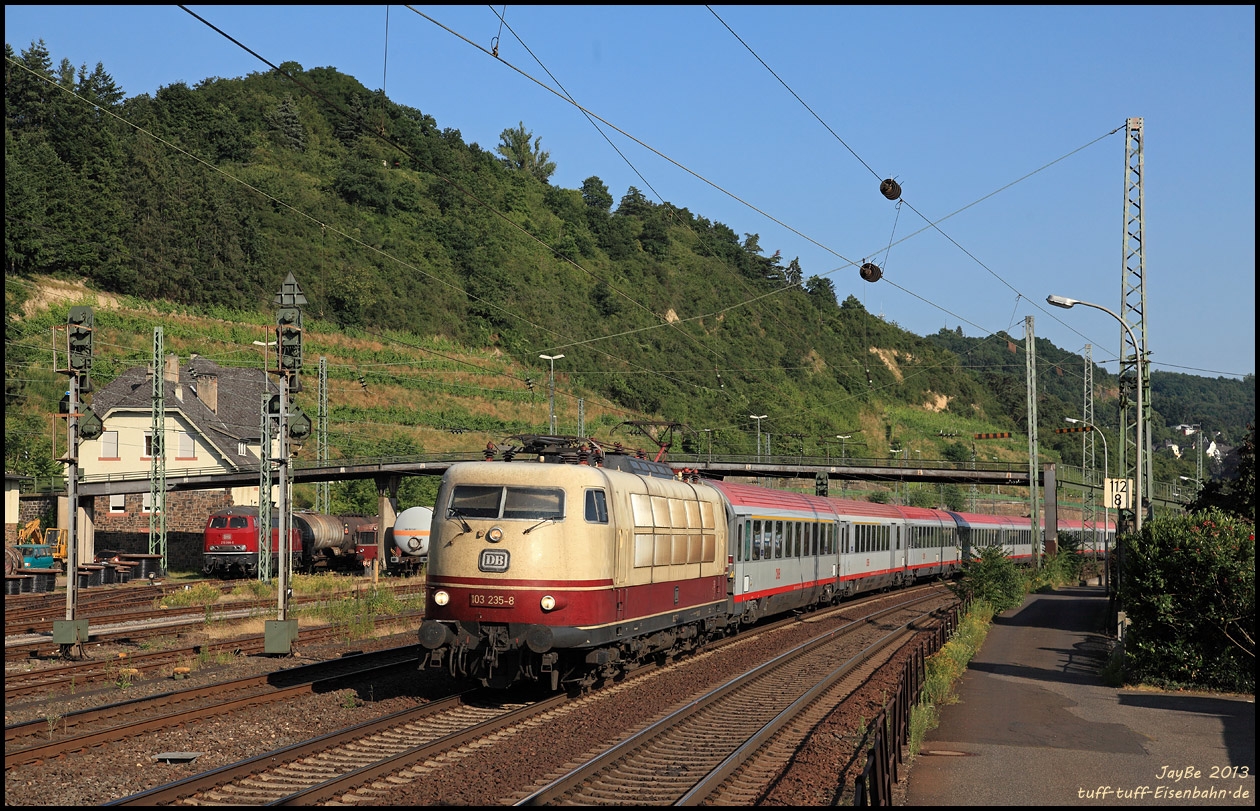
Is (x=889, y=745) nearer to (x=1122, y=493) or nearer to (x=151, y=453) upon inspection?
(x=1122, y=493)

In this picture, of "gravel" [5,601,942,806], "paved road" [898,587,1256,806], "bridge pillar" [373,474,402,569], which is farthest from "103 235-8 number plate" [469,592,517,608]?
"bridge pillar" [373,474,402,569]

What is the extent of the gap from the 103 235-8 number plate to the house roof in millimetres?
47082

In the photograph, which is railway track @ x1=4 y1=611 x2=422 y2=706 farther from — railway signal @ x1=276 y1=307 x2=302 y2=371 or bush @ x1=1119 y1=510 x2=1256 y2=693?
bush @ x1=1119 y1=510 x2=1256 y2=693

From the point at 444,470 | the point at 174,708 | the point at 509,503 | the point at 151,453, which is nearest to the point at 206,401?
the point at 151,453

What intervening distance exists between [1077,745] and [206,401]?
65130 millimetres

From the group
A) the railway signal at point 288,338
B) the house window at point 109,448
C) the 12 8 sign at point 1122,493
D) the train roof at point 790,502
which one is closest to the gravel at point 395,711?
the railway signal at point 288,338

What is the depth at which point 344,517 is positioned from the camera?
57.5m

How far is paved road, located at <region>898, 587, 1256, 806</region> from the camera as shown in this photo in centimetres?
1080

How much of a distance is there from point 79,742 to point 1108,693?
14.1m

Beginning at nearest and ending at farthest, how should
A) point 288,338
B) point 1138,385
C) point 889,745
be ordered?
point 889,745 → point 288,338 → point 1138,385

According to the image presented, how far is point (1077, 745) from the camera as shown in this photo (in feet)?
43.0

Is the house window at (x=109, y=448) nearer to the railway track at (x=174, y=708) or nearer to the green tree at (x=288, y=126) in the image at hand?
the railway track at (x=174, y=708)

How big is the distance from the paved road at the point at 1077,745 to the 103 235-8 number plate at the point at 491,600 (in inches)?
217

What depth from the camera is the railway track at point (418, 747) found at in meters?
10.7
